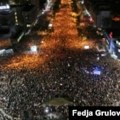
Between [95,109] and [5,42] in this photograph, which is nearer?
[95,109]

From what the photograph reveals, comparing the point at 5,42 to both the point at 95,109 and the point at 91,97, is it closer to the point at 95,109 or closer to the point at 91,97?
the point at 91,97

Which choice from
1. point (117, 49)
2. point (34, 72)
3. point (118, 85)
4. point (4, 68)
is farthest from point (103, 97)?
point (117, 49)

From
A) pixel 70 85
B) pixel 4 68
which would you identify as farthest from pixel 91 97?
pixel 4 68

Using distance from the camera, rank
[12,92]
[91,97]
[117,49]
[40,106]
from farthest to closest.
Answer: [117,49], [12,92], [91,97], [40,106]

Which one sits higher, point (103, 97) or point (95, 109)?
point (95, 109)

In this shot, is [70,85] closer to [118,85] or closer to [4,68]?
[118,85]

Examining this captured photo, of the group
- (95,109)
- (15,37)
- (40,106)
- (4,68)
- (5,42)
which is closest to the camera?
(95,109)
